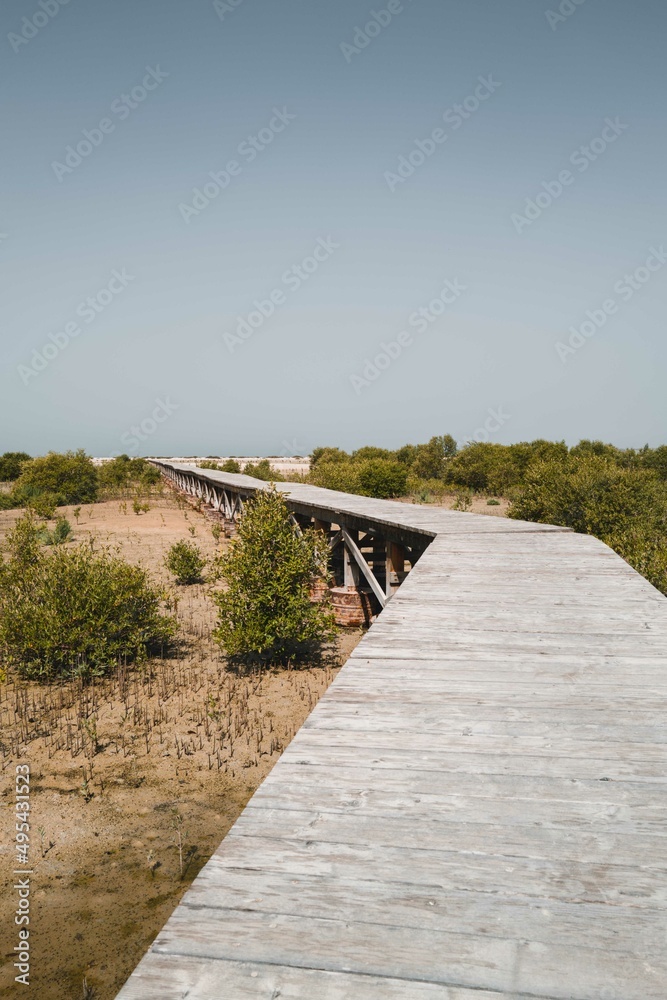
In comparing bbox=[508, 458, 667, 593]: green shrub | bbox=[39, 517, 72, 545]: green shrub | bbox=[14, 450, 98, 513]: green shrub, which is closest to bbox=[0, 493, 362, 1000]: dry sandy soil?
bbox=[508, 458, 667, 593]: green shrub

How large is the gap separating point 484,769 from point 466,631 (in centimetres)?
173

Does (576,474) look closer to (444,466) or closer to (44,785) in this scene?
(44,785)

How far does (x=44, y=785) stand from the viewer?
556 cm

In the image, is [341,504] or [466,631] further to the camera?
[341,504]

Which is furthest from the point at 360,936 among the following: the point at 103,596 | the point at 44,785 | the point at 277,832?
the point at 103,596

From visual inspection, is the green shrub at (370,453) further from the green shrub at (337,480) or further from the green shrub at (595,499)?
the green shrub at (595,499)

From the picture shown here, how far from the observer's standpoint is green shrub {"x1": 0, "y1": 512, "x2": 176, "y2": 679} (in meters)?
8.12

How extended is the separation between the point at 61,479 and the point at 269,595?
32440mm

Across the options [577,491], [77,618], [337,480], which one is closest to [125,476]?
[337,480]

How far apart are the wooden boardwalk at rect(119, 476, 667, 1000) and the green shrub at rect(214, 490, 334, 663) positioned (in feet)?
17.3

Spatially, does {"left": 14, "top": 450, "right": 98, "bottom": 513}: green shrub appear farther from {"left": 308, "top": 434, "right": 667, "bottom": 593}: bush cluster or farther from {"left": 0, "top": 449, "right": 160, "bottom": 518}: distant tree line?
{"left": 308, "top": 434, "right": 667, "bottom": 593}: bush cluster

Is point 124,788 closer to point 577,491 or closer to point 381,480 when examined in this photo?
point 577,491

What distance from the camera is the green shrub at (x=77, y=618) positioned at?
26.7ft

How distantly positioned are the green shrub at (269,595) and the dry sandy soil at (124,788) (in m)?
0.49
